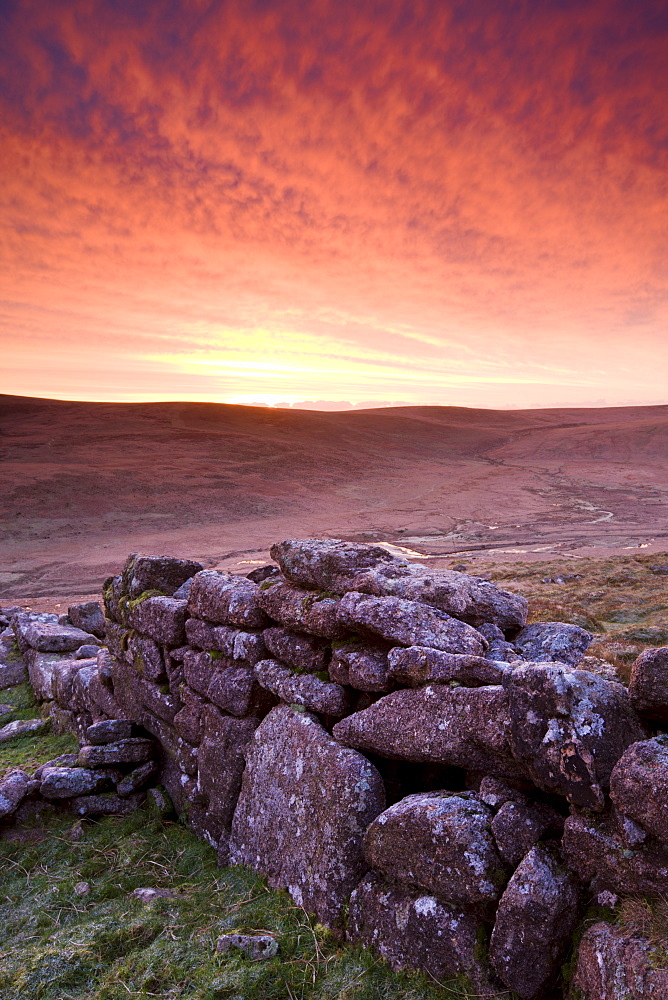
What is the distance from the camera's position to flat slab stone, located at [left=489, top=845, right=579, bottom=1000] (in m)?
3.69

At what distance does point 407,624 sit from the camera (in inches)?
217

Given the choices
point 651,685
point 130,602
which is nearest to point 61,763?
point 130,602

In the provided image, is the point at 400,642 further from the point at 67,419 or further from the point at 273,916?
the point at 67,419

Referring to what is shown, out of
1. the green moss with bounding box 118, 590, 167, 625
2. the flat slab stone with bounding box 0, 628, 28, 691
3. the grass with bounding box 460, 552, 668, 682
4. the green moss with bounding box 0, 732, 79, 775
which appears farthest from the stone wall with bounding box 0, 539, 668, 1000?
the flat slab stone with bounding box 0, 628, 28, 691

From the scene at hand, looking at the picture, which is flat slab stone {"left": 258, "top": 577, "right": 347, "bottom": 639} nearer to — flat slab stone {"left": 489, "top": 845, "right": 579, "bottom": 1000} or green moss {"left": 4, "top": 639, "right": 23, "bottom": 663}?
flat slab stone {"left": 489, "top": 845, "right": 579, "bottom": 1000}

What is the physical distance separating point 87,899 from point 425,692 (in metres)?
3.90

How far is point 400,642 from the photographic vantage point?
213 inches

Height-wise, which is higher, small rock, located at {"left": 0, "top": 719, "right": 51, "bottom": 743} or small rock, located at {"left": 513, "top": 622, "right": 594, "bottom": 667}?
small rock, located at {"left": 513, "top": 622, "right": 594, "bottom": 667}

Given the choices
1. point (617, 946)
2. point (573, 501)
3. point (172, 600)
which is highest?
point (172, 600)

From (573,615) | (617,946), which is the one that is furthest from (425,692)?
(573,615)

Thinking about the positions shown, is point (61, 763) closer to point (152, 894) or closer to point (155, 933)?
point (152, 894)

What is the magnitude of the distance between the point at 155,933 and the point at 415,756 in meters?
2.72

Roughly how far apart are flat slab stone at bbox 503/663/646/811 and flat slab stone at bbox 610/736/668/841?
16cm

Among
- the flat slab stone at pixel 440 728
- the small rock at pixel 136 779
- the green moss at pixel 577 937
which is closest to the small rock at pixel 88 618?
the small rock at pixel 136 779
